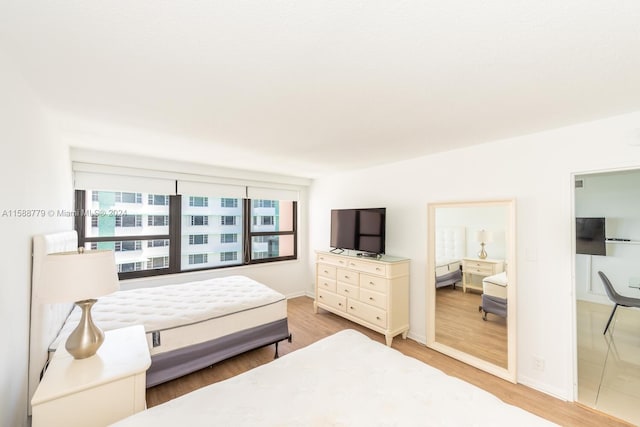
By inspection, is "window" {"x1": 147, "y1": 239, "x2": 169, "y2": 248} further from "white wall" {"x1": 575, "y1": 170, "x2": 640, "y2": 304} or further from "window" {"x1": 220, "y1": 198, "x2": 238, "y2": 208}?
"white wall" {"x1": 575, "y1": 170, "x2": 640, "y2": 304}

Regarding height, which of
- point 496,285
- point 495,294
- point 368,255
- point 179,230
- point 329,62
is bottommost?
point 495,294

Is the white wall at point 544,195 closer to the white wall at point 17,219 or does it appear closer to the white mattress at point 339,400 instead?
the white mattress at point 339,400

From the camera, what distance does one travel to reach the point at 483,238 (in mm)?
3186

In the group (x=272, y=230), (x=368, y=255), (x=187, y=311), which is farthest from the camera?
(x=272, y=230)

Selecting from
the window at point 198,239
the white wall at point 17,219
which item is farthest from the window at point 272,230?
the white wall at point 17,219

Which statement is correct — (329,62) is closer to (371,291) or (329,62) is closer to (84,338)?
(84,338)

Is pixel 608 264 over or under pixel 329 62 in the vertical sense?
under

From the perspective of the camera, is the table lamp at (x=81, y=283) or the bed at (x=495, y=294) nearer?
the table lamp at (x=81, y=283)

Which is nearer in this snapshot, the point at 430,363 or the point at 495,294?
the point at 430,363

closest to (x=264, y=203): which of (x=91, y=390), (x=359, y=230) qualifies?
(x=359, y=230)

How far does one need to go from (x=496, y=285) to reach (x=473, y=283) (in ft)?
1.41

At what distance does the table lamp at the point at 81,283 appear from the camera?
4.42 feet

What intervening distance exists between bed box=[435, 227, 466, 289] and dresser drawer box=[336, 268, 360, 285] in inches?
41.5

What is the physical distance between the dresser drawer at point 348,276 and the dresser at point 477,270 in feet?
4.83
